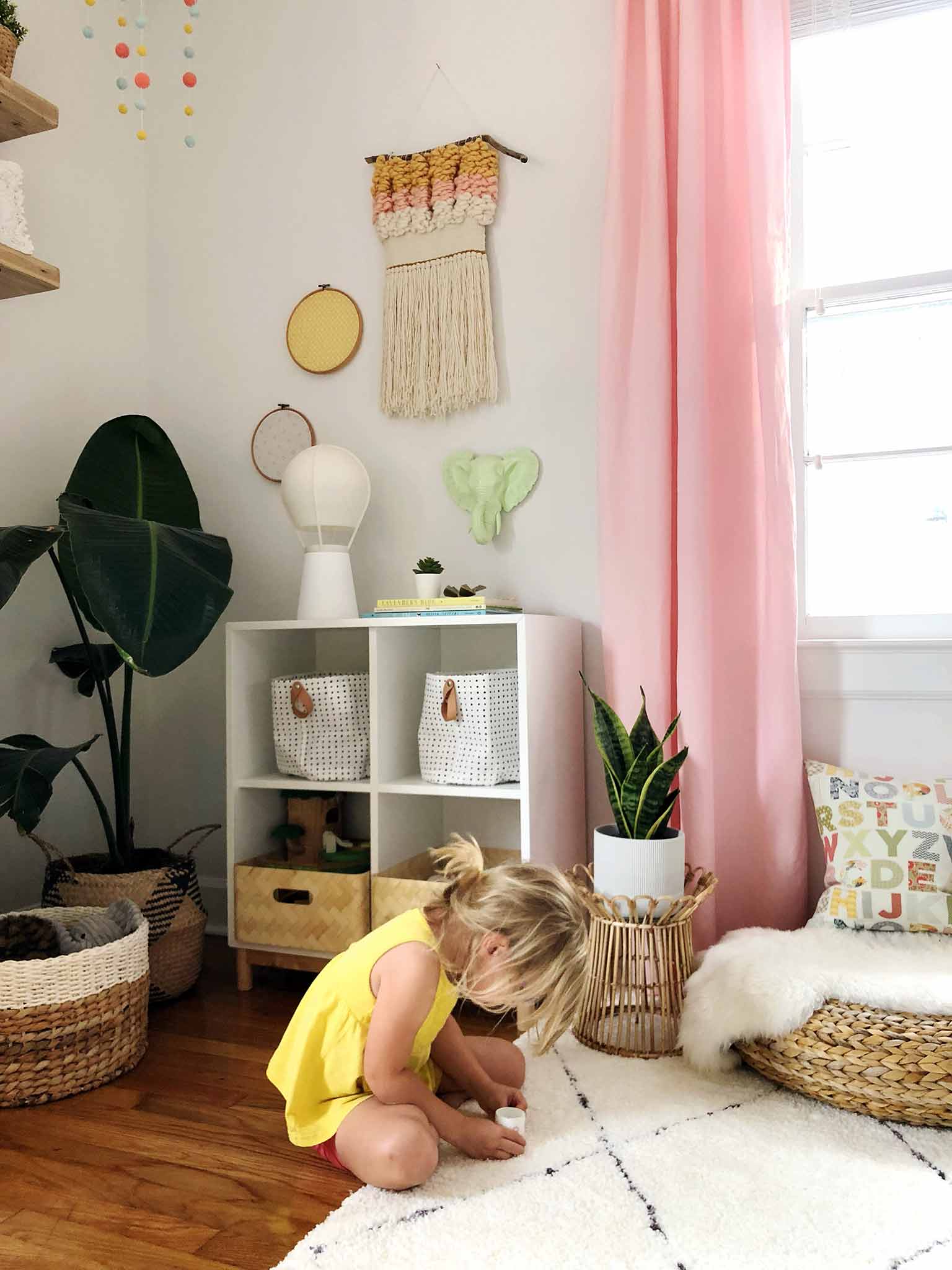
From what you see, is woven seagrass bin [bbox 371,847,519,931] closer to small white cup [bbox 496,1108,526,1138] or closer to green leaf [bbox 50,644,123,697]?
small white cup [bbox 496,1108,526,1138]

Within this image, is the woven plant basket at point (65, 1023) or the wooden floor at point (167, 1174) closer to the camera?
the wooden floor at point (167, 1174)

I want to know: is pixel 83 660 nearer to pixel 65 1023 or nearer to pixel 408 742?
pixel 408 742

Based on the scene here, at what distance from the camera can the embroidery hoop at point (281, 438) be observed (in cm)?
276

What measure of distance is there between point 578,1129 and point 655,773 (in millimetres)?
656

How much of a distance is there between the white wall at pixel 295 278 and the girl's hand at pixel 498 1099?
928 millimetres

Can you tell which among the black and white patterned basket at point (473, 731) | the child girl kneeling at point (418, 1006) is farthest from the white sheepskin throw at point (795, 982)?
the black and white patterned basket at point (473, 731)

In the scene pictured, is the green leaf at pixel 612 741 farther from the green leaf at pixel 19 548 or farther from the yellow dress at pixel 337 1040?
the green leaf at pixel 19 548

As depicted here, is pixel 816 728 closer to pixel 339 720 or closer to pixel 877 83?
pixel 339 720

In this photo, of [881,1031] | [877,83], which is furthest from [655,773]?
[877,83]

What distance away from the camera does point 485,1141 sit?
1461 millimetres

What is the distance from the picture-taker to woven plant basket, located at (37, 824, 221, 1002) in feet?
7.30

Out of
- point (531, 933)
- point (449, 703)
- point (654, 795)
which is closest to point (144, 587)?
point (449, 703)

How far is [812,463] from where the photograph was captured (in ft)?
7.65

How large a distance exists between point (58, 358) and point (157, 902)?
1437 millimetres
